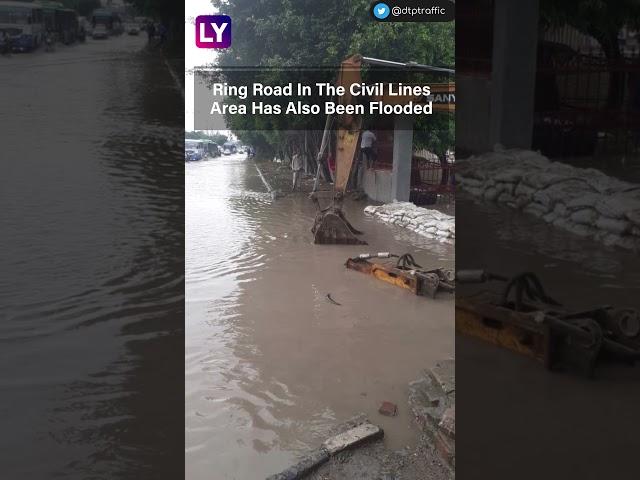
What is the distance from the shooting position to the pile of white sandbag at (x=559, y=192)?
4.33m

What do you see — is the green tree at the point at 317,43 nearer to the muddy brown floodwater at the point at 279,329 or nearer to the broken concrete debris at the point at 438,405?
the muddy brown floodwater at the point at 279,329

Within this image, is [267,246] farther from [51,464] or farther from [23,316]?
[51,464]

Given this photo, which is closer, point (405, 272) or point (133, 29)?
point (133, 29)

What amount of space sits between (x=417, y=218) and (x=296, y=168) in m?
0.62

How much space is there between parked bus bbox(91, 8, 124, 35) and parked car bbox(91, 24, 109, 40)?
1 centimetres

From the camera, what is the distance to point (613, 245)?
4250 mm

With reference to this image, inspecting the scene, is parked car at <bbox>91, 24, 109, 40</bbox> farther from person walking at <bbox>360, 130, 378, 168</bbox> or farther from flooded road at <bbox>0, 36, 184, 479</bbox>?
person walking at <bbox>360, 130, 378, 168</bbox>

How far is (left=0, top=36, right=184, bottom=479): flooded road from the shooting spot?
2.37 meters

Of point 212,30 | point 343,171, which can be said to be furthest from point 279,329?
point 212,30

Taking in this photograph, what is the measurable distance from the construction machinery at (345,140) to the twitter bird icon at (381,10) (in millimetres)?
173

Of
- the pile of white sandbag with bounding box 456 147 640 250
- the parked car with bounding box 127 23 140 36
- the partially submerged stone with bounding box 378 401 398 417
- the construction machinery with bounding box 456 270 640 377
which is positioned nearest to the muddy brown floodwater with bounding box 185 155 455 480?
the partially submerged stone with bounding box 378 401 398 417

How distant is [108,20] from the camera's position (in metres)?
3.02

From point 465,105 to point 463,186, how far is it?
94cm

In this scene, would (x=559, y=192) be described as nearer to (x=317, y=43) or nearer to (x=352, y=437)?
(x=317, y=43)
